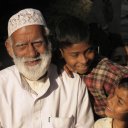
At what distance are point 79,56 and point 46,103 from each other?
0.55 m

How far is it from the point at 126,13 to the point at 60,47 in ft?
36.3

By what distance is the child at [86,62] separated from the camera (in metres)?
3.76

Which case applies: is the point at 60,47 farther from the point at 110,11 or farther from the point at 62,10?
the point at 110,11

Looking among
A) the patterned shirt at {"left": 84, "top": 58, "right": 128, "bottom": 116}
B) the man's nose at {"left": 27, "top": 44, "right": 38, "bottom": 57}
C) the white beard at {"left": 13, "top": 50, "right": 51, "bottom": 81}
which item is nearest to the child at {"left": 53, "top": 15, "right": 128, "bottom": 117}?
the patterned shirt at {"left": 84, "top": 58, "right": 128, "bottom": 116}

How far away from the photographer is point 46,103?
12.2 ft

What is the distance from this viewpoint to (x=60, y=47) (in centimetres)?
393

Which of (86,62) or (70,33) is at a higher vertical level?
(70,33)

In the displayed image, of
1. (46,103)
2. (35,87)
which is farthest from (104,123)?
(35,87)

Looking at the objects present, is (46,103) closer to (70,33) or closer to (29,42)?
(29,42)

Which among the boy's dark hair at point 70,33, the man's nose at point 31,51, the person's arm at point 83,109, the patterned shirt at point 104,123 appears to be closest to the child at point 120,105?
the patterned shirt at point 104,123

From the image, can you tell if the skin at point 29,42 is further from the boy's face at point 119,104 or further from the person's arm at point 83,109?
the boy's face at point 119,104

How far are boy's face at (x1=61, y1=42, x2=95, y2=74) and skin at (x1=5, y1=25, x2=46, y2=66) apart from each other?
0.33 meters

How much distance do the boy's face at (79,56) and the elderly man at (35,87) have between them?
0.11 metres

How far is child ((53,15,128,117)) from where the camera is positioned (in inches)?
148
